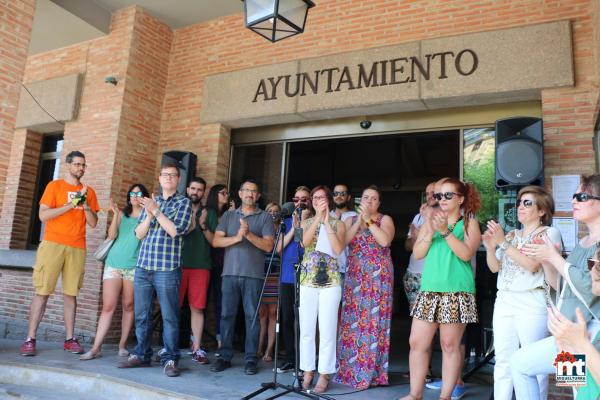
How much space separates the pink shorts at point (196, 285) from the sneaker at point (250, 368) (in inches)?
32.2

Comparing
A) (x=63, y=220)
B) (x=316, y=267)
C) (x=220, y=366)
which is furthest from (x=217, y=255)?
(x=316, y=267)

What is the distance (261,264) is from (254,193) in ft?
2.15

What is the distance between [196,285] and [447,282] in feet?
8.35

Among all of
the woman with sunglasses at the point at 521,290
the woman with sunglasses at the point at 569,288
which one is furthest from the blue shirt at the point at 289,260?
the woman with sunglasses at the point at 569,288

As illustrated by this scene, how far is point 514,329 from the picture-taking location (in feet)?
9.43

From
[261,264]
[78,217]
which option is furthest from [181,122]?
[261,264]

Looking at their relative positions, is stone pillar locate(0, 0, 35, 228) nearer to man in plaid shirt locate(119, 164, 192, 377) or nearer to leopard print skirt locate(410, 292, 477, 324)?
man in plaid shirt locate(119, 164, 192, 377)

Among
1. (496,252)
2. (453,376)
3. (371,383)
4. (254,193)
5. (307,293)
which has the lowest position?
(371,383)

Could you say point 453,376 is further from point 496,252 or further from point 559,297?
point 559,297

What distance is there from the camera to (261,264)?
14.3ft

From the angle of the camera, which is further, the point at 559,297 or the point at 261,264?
the point at 261,264

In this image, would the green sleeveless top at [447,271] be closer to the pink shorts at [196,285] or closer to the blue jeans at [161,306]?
the blue jeans at [161,306]

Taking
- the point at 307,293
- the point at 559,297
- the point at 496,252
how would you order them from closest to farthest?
the point at 559,297 < the point at 496,252 < the point at 307,293

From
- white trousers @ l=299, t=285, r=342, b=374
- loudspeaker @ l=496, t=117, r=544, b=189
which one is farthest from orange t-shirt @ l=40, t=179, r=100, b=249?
loudspeaker @ l=496, t=117, r=544, b=189
